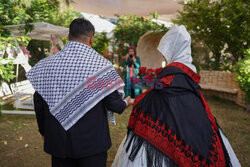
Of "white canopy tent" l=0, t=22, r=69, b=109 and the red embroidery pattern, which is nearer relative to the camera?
the red embroidery pattern

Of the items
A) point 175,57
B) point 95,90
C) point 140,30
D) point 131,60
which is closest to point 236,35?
point 131,60

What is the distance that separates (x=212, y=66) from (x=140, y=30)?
4.12m

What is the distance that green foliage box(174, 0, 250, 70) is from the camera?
6156mm

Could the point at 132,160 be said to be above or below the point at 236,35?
below

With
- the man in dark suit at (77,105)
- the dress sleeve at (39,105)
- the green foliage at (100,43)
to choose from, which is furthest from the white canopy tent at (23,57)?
the green foliage at (100,43)

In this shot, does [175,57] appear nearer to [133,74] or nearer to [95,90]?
[95,90]

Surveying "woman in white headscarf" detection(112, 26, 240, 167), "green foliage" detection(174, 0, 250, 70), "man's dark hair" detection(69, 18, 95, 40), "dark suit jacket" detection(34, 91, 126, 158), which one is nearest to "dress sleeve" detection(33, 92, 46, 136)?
"dark suit jacket" detection(34, 91, 126, 158)

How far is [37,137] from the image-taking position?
4.18 m

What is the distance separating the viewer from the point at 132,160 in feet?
6.28

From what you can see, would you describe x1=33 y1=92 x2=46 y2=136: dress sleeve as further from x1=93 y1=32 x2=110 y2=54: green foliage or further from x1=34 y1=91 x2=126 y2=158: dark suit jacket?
x1=93 y1=32 x2=110 y2=54: green foliage

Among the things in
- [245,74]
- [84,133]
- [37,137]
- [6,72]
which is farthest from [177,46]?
[245,74]

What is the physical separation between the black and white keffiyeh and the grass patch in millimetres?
1968

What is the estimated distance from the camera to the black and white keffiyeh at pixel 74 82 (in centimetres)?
136

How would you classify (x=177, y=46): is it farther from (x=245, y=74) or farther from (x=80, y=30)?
(x=245, y=74)
